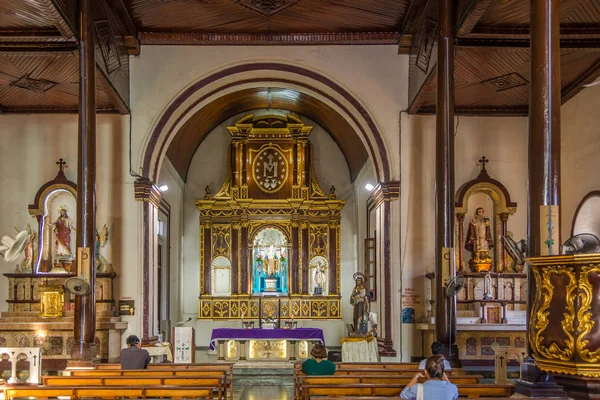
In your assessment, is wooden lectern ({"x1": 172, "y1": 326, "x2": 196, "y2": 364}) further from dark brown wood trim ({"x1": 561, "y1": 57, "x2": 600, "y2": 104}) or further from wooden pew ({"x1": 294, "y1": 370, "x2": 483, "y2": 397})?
dark brown wood trim ({"x1": 561, "y1": 57, "x2": 600, "y2": 104})

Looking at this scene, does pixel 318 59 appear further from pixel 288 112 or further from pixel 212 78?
pixel 288 112

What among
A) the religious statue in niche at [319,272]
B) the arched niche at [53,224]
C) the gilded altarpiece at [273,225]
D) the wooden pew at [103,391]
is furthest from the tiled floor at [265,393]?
the religious statue in niche at [319,272]

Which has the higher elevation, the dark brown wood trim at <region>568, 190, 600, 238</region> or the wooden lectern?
the dark brown wood trim at <region>568, 190, 600, 238</region>

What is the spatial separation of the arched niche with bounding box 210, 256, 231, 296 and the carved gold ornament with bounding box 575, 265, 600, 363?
16.0m

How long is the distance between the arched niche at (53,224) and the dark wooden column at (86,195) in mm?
3415

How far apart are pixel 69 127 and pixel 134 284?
3.08 metres

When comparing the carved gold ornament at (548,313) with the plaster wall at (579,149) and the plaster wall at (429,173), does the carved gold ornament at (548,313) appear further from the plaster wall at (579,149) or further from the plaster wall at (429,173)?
the plaster wall at (429,173)

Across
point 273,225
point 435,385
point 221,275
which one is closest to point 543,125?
point 435,385

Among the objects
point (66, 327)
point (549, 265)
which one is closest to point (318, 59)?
point (66, 327)

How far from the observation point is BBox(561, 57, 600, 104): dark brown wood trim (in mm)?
11789

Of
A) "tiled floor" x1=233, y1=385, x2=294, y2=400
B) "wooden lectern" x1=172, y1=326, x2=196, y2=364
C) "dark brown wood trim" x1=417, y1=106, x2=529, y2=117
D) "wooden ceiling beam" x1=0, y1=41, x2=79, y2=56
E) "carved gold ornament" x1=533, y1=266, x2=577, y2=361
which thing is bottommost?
"tiled floor" x1=233, y1=385, x2=294, y2=400

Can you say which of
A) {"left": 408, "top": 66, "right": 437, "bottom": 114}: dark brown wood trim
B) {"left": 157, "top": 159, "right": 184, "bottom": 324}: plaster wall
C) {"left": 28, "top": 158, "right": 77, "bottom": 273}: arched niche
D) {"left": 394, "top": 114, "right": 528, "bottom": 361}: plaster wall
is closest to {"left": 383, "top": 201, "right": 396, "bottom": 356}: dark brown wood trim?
{"left": 394, "top": 114, "right": 528, "bottom": 361}: plaster wall

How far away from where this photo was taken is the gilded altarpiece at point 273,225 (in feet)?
63.5

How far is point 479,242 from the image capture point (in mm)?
13570
